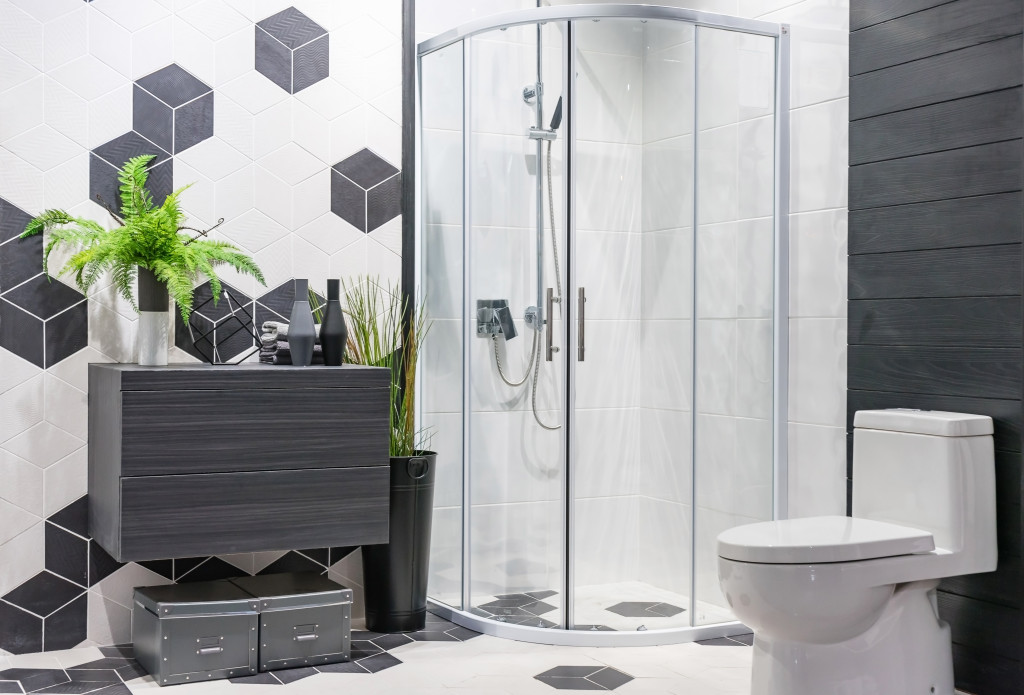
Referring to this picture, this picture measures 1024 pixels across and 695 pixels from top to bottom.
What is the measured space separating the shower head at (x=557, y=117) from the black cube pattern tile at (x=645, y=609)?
1352 mm

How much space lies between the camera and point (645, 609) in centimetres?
291

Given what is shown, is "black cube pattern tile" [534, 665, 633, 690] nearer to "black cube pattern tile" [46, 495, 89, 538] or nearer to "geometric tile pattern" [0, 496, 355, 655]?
"geometric tile pattern" [0, 496, 355, 655]

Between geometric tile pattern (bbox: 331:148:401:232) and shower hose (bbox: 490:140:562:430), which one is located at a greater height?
geometric tile pattern (bbox: 331:148:401:232)

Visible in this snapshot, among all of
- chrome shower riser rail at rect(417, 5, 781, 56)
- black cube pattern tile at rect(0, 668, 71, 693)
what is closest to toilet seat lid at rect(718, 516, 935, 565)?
chrome shower riser rail at rect(417, 5, 781, 56)

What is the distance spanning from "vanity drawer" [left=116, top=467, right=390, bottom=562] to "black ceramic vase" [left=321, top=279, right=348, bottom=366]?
0.31 metres

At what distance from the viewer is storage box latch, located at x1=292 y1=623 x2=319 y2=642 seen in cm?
272

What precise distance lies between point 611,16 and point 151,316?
1470 millimetres

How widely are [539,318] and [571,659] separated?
929 mm

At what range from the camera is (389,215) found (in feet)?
10.7

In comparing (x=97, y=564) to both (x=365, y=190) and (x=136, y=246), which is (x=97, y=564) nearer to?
(x=136, y=246)

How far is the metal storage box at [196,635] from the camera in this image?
2.56 metres

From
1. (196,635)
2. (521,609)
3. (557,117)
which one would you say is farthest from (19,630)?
(557,117)

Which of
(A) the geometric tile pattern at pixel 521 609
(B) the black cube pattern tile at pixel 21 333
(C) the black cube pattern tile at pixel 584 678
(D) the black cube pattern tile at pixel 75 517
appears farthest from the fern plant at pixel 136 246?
(C) the black cube pattern tile at pixel 584 678

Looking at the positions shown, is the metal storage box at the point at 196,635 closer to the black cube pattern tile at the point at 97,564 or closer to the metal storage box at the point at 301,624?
the metal storage box at the point at 301,624
